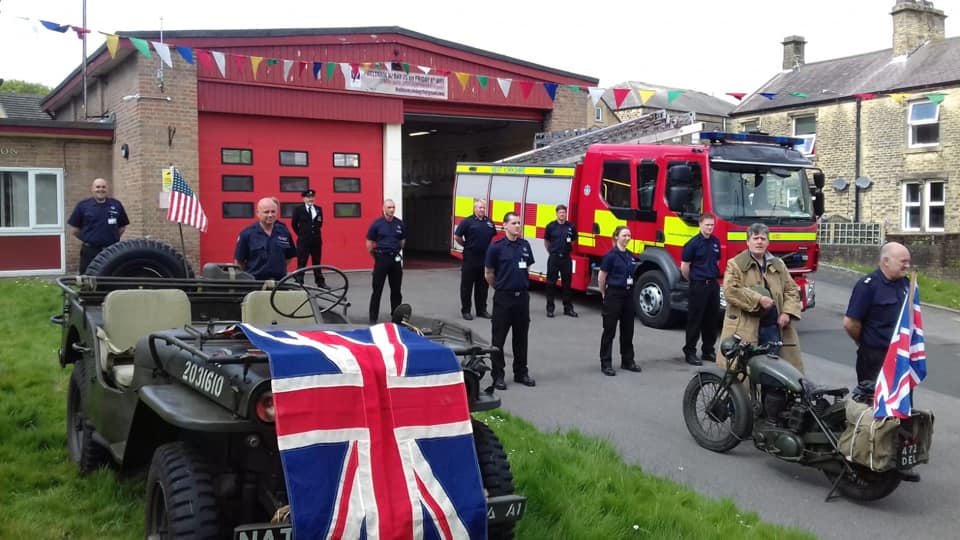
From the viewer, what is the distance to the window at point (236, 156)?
1580 cm

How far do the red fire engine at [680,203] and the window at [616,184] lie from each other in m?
0.02

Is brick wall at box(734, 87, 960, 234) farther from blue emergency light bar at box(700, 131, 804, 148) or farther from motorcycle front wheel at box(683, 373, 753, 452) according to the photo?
motorcycle front wheel at box(683, 373, 753, 452)

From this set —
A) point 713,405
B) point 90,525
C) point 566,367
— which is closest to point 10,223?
point 566,367

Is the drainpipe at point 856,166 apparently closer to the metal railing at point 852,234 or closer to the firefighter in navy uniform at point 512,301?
the metal railing at point 852,234

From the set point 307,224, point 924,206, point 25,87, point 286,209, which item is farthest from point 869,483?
point 25,87

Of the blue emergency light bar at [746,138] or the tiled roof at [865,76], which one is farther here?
the tiled roof at [865,76]

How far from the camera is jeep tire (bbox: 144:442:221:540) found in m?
3.45

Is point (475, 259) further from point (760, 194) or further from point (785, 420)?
point (785, 420)

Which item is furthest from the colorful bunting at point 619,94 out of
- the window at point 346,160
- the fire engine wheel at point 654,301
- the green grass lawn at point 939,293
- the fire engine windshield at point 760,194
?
the green grass lawn at point 939,293

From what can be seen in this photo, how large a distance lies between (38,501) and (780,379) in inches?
192

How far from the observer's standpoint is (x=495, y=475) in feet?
13.3

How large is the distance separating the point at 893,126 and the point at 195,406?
95.3 ft

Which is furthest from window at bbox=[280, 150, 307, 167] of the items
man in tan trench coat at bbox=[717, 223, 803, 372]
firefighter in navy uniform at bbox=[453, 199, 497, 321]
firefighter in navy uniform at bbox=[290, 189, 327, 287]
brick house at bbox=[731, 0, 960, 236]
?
brick house at bbox=[731, 0, 960, 236]

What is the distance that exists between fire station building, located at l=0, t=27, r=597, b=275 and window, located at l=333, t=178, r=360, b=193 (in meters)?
0.03
